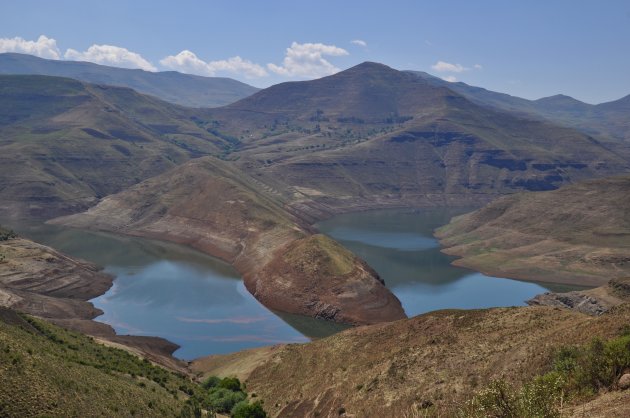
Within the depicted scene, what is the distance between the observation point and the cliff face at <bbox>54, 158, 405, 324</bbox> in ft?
358

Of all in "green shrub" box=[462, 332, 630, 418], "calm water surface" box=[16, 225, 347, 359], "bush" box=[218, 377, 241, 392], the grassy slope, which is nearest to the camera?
"green shrub" box=[462, 332, 630, 418]

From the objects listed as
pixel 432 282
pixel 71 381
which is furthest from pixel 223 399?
pixel 432 282

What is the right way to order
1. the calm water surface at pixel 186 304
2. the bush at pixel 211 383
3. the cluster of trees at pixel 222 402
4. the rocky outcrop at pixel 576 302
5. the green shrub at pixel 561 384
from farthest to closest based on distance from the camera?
the rocky outcrop at pixel 576 302 < the calm water surface at pixel 186 304 < the bush at pixel 211 383 < the cluster of trees at pixel 222 402 < the green shrub at pixel 561 384

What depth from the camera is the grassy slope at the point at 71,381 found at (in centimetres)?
3400

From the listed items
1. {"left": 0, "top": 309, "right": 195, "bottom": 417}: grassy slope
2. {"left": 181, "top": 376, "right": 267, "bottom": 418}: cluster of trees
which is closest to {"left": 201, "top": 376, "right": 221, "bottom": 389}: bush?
{"left": 181, "top": 376, "right": 267, "bottom": 418}: cluster of trees

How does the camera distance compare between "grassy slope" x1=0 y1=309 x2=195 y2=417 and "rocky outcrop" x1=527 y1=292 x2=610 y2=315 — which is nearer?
"grassy slope" x1=0 y1=309 x2=195 y2=417

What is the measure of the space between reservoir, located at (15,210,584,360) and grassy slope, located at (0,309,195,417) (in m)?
27.4

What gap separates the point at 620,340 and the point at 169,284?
105 meters

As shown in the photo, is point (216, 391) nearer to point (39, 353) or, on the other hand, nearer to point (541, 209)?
point (39, 353)

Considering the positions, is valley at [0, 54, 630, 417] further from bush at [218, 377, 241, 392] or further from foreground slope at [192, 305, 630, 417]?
bush at [218, 377, 241, 392]

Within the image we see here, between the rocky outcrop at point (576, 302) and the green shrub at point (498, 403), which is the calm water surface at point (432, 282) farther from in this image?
the green shrub at point (498, 403)

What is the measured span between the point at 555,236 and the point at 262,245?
89349mm

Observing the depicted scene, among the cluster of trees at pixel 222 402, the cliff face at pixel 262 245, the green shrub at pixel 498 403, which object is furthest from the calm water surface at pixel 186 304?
the green shrub at pixel 498 403

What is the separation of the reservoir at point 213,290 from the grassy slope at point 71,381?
27397 millimetres
